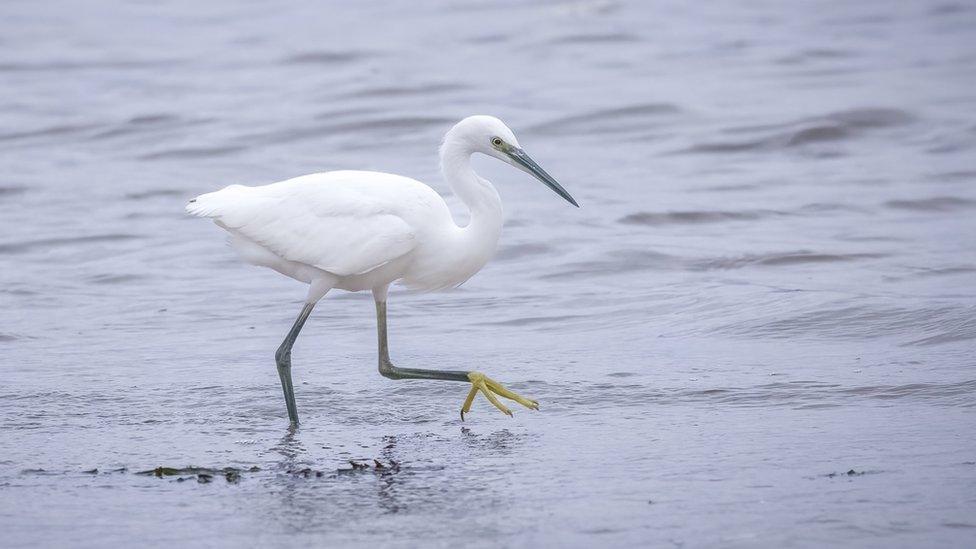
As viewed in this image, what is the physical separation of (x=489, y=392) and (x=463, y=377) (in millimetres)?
221

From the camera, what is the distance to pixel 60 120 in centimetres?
1681

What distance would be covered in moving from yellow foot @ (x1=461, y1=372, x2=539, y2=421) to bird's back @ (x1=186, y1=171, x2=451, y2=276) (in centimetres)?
67

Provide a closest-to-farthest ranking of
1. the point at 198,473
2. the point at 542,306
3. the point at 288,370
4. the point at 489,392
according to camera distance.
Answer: the point at 198,473 → the point at 489,392 → the point at 288,370 → the point at 542,306

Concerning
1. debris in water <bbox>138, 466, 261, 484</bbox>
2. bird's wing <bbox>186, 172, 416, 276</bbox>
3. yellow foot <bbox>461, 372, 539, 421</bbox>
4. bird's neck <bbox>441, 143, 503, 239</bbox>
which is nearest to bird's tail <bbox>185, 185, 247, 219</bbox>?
bird's wing <bbox>186, 172, 416, 276</bbox>

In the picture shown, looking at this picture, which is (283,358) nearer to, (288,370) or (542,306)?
(288,370)

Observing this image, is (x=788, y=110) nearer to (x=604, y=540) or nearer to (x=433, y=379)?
(x=433, y=379)

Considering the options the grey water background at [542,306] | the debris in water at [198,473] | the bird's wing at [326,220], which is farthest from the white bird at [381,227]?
the debris in water at [198,473]

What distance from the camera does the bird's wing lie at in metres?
6.60

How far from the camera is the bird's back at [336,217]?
660 centimetres

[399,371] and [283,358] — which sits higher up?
[283,358]

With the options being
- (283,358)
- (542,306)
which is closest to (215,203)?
(283,358)

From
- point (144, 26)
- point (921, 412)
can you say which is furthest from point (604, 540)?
point (144, 26)

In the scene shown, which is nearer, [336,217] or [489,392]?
[489,392]

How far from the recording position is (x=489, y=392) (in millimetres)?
6477
